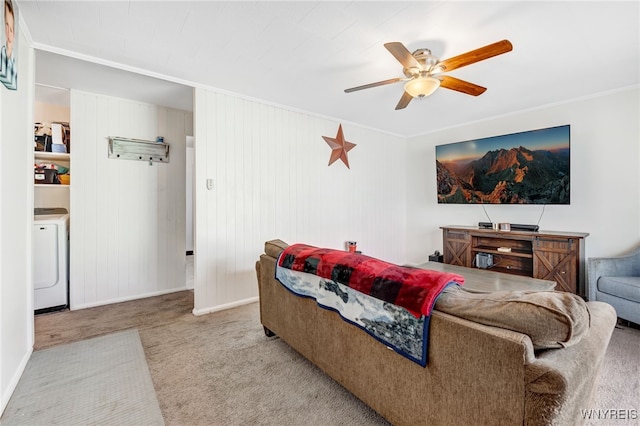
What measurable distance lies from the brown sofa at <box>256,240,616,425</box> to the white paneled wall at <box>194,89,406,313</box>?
6.54ft

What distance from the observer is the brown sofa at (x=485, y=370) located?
894 mm

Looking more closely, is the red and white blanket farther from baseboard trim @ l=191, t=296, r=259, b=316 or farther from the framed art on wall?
the framed art on wall

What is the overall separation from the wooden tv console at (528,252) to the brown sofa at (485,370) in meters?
2.24

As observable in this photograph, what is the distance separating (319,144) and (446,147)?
2.04m

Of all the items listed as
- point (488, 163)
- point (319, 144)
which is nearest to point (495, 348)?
point (319, 144)

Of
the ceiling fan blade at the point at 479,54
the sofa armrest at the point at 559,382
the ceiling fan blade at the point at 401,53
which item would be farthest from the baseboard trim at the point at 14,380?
the ceiling fan blade at the point at 479,54

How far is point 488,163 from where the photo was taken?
402cm

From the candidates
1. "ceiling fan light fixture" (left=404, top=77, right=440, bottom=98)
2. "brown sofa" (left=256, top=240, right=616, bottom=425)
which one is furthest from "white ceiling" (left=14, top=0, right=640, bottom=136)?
"brown sofa" (left=256, top=240, right=616, bottom=425)

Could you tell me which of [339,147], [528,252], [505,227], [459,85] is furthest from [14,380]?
[528,252]

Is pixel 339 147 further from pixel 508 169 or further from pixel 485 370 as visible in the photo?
pixel 485 370

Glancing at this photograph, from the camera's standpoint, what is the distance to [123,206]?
3426 millimetres

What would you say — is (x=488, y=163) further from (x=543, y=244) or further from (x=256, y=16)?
(x=256, y=16)

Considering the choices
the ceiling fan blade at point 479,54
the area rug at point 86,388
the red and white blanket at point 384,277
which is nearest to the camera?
the red and white blanket at point 384,277
